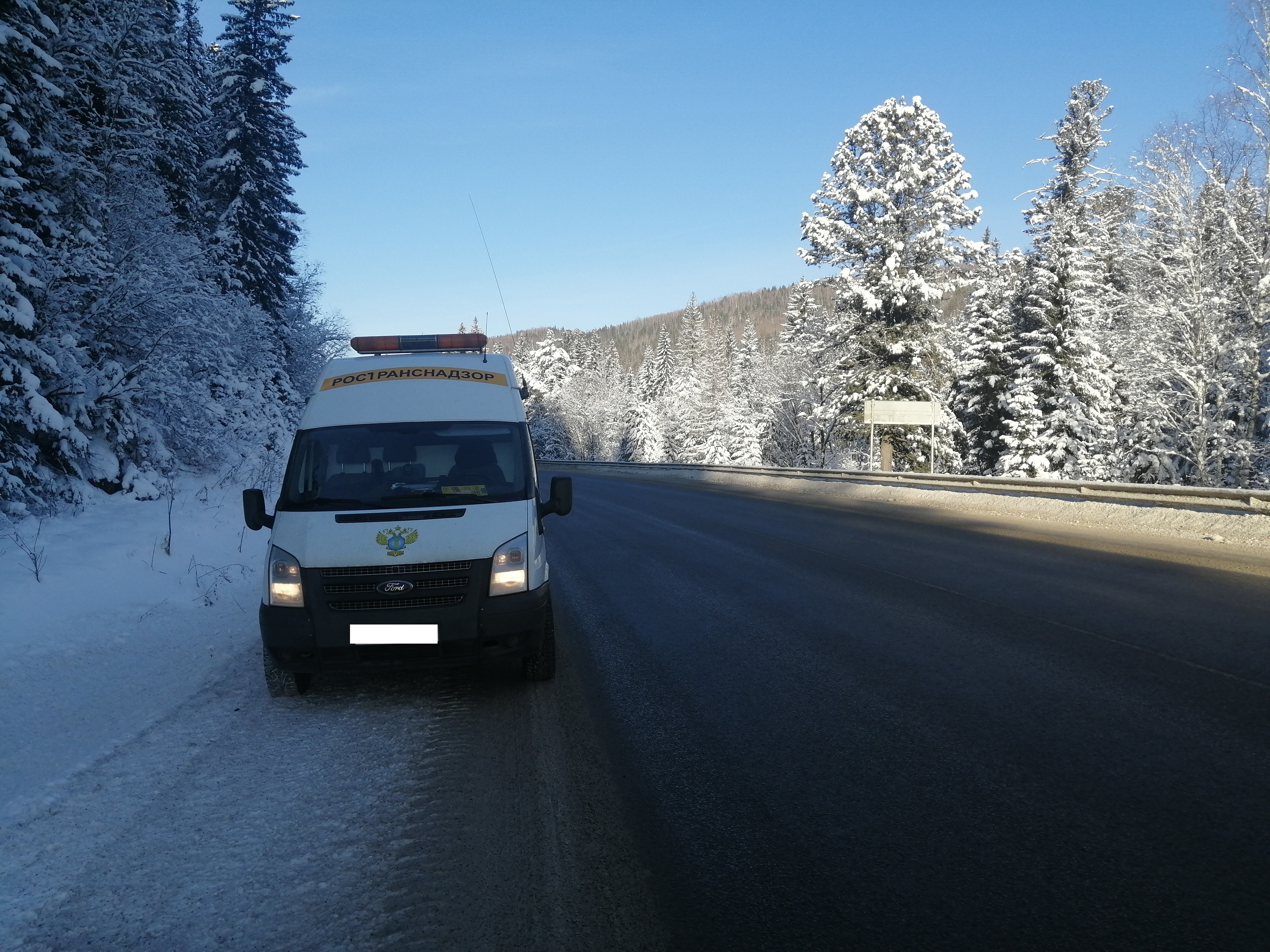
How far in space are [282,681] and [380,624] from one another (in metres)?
1.10

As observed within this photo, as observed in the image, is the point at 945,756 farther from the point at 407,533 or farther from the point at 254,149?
the point at 254,149

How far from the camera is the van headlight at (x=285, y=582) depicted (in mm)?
5355

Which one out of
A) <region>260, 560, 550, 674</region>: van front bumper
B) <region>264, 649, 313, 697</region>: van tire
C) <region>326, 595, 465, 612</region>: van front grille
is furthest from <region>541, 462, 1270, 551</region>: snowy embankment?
<region>264, 649, 313, 697</region>: van tire

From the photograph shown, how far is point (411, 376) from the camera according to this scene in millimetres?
6875

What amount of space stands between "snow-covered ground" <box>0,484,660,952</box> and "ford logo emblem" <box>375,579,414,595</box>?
0.68m

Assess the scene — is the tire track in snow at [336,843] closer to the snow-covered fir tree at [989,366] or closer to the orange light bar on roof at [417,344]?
the orange light bar on roof at [417,344]

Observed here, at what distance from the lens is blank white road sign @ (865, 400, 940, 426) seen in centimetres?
3048

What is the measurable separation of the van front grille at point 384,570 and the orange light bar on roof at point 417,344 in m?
3.06

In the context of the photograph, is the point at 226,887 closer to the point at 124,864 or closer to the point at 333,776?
the point at 124,864

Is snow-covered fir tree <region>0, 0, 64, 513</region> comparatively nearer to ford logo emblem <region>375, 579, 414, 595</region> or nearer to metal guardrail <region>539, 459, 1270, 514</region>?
ford logo emblem <region>375, 579, 414, 595</region>

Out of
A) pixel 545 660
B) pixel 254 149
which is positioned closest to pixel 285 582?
pixel 545 660

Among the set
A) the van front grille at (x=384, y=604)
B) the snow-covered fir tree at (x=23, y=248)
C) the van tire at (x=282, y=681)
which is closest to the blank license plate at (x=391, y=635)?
the van front grille at (x=384, y=604)

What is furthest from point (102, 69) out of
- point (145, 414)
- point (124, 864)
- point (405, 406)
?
point (124, 864)

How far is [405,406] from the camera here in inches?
260
